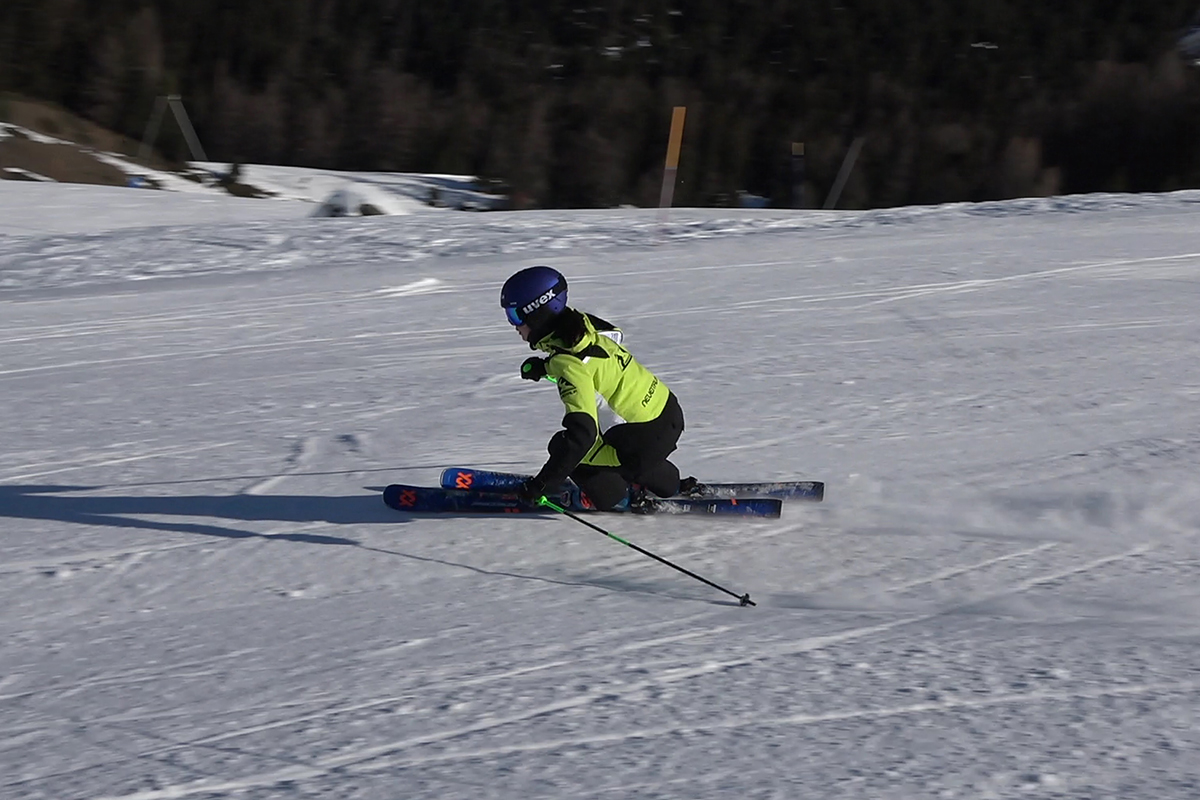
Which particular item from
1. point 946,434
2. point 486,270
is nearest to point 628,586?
point 946,434

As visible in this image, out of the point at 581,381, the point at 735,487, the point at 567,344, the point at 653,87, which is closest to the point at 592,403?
the point at 581,381

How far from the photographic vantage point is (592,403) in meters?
4.45

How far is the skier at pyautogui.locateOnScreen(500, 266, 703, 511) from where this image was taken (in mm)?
4383

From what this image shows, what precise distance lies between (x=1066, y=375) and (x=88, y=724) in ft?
17.1

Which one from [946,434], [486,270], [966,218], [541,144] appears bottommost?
[946,434]

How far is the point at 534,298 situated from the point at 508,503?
947mm

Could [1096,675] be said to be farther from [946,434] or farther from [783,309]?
[783,309]

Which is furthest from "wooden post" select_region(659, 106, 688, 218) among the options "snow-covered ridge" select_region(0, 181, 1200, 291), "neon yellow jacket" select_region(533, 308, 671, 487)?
"neon yellow jacket" select_region(533, 308, 671, 487)

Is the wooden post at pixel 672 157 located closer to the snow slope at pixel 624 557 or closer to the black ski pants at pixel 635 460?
the snow slope at pixel 624 557

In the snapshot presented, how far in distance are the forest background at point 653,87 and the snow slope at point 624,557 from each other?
29763 millimetres

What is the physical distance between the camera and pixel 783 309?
8.73 m

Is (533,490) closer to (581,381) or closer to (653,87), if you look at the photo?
(581,381)

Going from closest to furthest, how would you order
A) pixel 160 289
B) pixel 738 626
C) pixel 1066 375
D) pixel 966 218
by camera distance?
pixel 738 626 → pixel 1066 375 → pixel 160 289 → pixel 966 218

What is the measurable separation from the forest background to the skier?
33224mm
